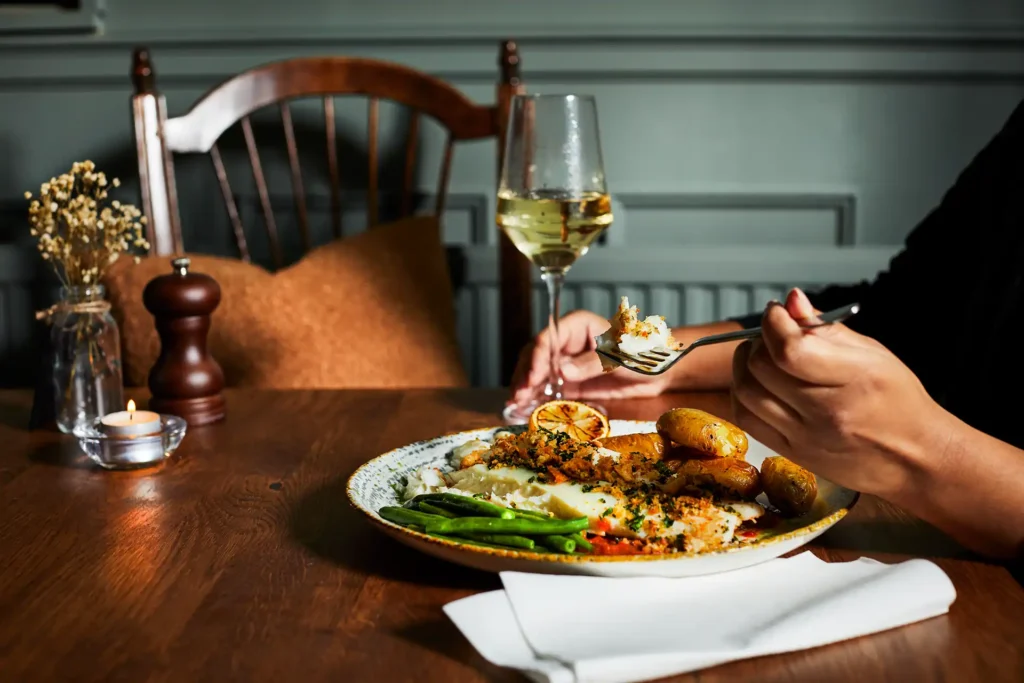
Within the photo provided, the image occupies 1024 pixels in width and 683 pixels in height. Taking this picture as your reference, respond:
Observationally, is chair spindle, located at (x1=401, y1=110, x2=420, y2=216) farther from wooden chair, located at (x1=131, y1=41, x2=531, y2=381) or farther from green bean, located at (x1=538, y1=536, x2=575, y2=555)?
green bean, located at (x1=538, y1=536, x2=575, y2=555)

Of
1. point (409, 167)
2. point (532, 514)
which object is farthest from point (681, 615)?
point (409, 167)

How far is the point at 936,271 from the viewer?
1.43 meters

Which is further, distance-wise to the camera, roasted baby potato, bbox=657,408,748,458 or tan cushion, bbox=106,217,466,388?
tan cushion, bbox=106,217,466,388

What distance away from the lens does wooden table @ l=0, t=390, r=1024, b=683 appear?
22.9 inches

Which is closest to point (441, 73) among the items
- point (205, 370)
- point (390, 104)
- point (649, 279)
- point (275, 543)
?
point (390, 104)

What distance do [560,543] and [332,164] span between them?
1.51 metres

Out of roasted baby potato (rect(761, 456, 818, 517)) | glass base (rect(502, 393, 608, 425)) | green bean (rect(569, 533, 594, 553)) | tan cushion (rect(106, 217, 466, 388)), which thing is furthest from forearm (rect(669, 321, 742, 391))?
tan cushion (rect(106, 217, 466, 388))

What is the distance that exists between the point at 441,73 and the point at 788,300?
1.68m

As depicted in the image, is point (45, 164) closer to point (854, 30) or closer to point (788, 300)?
point (854, 30)

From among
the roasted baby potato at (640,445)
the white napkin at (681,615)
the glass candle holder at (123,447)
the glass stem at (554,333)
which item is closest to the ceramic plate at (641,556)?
the white napkin at (681,615)

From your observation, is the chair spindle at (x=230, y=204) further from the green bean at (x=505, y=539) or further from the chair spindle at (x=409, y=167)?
the green bean at (x=505, y=539)

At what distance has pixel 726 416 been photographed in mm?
1159

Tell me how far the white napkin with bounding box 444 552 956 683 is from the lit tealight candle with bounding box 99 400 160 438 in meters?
0.48

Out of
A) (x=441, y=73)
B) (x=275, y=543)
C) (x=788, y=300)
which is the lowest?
(x=275, y=543)
